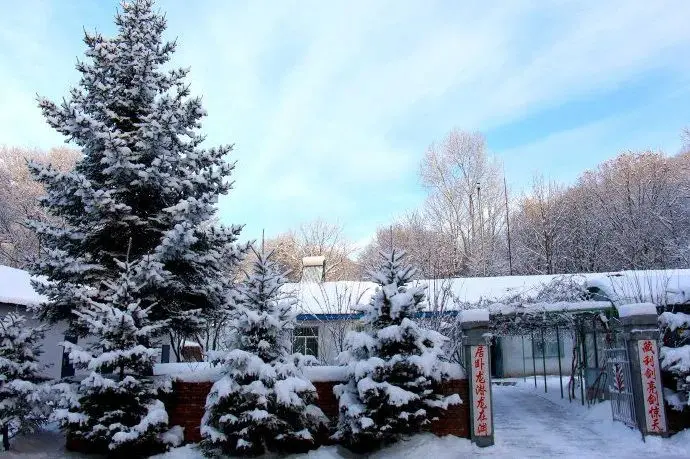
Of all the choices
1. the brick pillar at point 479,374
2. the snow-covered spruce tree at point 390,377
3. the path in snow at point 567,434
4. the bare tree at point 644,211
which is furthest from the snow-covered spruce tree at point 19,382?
the bare tree at point 644,211

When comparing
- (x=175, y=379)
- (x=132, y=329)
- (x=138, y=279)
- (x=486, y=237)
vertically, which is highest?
(x=486, y=237)

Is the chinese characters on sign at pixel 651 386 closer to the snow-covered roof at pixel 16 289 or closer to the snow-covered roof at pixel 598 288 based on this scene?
the snow-covered roof at pixel 598 288

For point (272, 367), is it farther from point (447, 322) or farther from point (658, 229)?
point (658, 229)

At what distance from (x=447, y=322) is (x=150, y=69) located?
10128mm

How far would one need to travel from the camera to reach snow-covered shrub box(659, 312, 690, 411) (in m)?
9.95

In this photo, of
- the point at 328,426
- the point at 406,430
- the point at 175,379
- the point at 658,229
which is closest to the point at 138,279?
the point at 175,379

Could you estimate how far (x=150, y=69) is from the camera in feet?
40.0

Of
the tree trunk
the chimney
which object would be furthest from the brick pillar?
the chimney

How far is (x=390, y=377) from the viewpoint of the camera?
9.47 metres

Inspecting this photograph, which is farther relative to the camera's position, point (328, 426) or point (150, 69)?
point (150, 69)

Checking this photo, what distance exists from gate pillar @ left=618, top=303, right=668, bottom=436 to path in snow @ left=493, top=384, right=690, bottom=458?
36 cm

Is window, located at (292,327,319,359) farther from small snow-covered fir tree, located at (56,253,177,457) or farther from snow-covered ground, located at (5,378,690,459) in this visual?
small snow-covered fir tree, located at (56,253,177,457)

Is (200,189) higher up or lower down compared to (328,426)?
higher up

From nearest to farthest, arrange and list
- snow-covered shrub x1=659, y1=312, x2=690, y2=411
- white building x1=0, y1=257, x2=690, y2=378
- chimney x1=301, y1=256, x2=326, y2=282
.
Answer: snow-covered shrub x1=659, y1=312, x2=690, y2=411
white building x1=0, y1=257, x2=690, y2=378
chimney x1=301, y1=256, x2=326, y2=282
